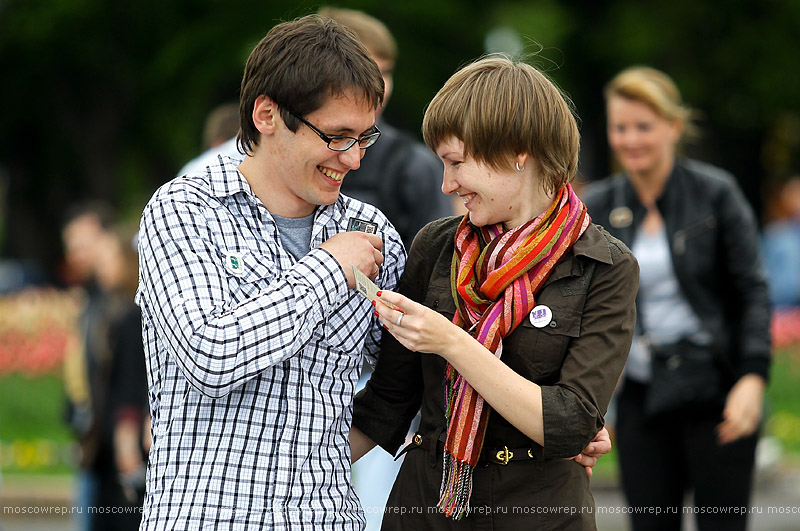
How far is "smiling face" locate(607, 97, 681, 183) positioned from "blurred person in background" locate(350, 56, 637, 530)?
7.24ft

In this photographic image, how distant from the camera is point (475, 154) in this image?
2715 millimetres

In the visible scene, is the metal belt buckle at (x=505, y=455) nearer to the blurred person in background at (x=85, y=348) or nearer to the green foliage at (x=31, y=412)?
the blurred person in background at (x=85, y=348)

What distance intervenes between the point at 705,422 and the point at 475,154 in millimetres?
2538

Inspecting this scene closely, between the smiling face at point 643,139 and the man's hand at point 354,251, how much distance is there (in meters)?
2.46

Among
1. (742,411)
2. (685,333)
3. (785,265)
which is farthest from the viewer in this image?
(785,265)

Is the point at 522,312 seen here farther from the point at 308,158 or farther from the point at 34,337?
the point at 34,337

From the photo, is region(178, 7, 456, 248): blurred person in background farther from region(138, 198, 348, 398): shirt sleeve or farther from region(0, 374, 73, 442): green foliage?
region(0, 374, 73, 442): green foliage

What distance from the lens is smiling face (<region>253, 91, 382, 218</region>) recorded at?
8.98 ft

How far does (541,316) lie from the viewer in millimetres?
2695

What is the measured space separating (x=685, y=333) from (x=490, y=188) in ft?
7.77

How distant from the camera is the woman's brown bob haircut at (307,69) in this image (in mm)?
2699

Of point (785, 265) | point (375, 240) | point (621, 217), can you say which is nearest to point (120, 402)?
point (621, 217)

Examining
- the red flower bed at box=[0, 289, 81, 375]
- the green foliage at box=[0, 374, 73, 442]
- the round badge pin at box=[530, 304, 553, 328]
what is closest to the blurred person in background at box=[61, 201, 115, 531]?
the green foliage at box=[0, 374, 73, 442]

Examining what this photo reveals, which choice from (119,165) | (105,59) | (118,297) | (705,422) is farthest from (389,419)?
(119,165)
